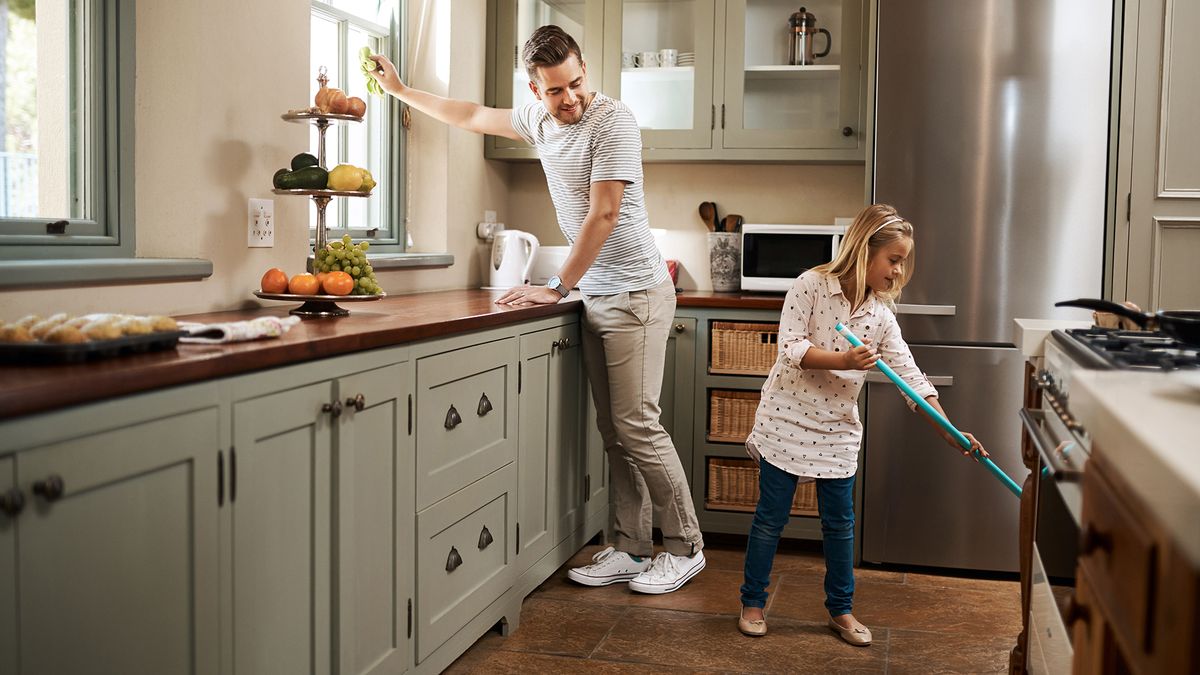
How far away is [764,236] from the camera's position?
3.92m

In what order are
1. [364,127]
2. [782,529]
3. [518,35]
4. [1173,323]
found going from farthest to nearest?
1. [518,35]
2. [364,127]
3. [782,529]
4. [1173,323]

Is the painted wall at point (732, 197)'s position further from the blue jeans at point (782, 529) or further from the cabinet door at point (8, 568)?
the cabinet door at point (8, 568)

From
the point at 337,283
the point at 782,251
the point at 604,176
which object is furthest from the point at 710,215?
the point at 337,283

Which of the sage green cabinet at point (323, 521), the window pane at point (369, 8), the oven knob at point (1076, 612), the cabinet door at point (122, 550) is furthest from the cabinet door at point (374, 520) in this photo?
the window pane at point (369, 8)

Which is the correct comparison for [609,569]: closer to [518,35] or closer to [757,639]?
[757,639]

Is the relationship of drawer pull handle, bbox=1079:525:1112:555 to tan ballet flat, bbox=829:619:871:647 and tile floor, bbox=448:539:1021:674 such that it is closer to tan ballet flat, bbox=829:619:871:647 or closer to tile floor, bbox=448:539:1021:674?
tile floor, bbox=448:539:1021:674

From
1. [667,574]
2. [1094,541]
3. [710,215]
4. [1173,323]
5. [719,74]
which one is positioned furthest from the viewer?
[710,215]

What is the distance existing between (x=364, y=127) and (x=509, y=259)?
69 centimetres

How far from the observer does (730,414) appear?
381cm

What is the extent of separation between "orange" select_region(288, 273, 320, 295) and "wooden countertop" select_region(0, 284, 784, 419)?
0.07 m

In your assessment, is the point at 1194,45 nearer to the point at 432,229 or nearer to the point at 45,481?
the point at 432,229

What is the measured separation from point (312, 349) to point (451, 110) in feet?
5.75

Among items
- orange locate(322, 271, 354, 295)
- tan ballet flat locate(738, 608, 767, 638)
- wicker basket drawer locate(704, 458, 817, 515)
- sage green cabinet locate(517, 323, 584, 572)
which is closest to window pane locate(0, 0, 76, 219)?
orange locate(322, 271, 354, 295)

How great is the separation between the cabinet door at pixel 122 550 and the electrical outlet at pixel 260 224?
1.07 metres
